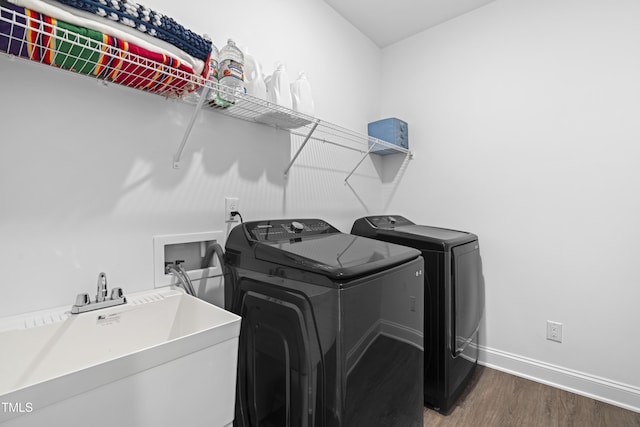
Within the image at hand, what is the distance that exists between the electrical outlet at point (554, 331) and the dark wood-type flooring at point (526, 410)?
335 millimetres

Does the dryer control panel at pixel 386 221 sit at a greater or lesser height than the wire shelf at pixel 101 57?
lesser

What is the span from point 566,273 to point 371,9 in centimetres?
248

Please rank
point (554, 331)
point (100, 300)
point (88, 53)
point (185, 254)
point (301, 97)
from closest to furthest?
1. point (88, 53)
2. point (100, 300)
3. point (185, 254)
4. point (301, 97)
5. point (554, 331)

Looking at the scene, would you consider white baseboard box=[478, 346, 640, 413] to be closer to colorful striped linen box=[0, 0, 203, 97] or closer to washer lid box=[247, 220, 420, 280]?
washer lid box=[247, 220, 420, 280]

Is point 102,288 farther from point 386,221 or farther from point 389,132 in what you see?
point 389,132

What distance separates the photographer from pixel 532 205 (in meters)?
2.21

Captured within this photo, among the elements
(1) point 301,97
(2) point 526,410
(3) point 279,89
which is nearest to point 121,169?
(3) point 279,89

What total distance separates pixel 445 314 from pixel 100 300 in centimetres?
173

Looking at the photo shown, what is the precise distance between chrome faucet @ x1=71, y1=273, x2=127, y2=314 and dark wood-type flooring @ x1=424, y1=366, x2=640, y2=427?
1.75m

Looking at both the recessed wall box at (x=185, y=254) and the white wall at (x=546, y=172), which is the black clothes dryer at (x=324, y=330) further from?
the white wall at (x=546, y=172)

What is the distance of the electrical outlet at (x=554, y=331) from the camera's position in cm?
210

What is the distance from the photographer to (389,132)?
2.62m

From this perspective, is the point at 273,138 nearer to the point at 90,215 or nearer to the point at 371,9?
the point at 90,215

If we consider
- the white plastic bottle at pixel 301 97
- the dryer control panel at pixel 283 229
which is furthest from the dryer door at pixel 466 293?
the white plastic bottle at pixel 301 97
